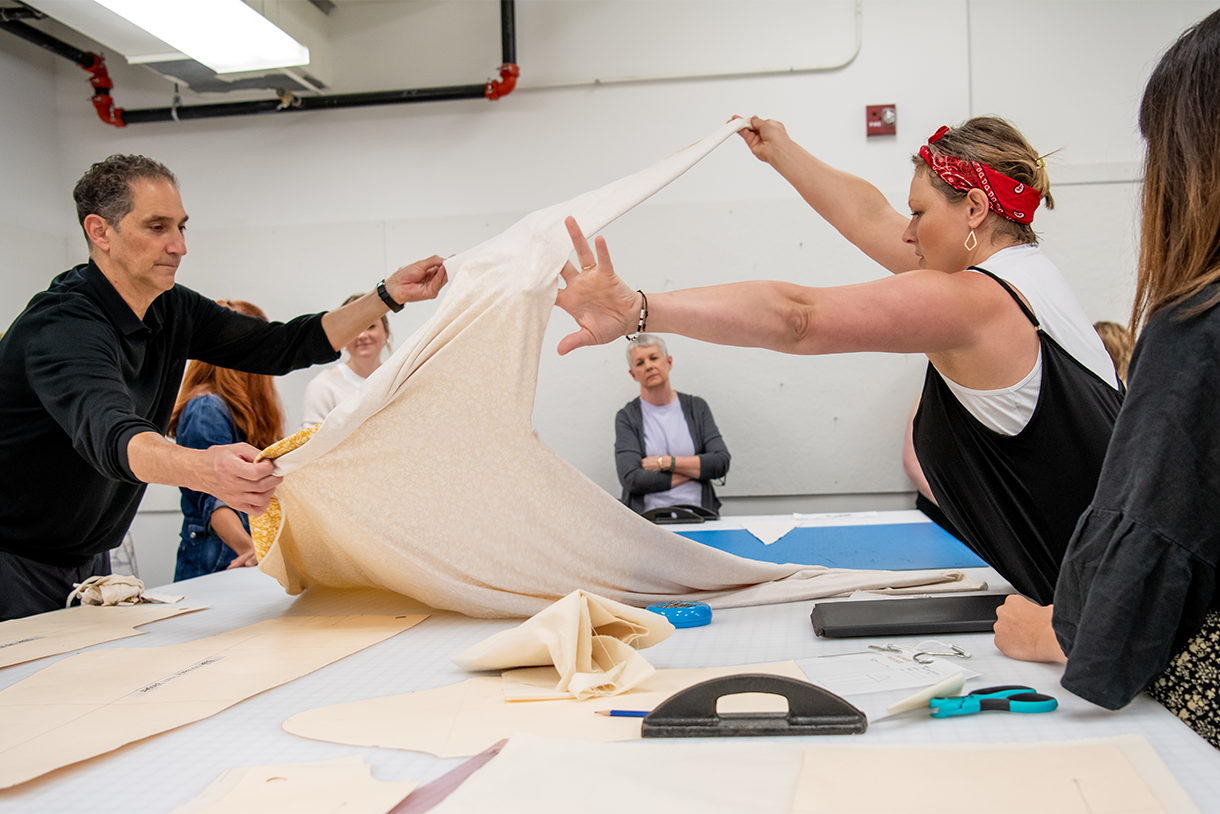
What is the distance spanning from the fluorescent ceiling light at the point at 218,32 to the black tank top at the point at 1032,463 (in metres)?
3.00

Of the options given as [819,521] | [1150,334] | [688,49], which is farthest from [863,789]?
[688,49]

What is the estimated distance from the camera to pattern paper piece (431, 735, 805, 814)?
0.61 meters

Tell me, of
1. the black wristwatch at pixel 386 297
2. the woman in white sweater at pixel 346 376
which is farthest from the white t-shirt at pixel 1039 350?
the woman in white sweater at pixel 346 376

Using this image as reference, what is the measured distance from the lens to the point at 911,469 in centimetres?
353

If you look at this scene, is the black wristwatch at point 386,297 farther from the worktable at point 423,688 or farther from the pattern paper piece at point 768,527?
the pattern paper piece at point 768,527

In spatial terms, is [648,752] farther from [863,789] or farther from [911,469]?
[911,469]

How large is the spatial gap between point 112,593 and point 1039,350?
1679mm

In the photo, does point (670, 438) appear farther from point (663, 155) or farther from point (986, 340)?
point (986, 340)

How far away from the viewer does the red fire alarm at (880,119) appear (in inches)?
144

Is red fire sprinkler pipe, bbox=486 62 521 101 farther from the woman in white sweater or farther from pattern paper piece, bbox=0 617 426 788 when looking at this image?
pattern paper piece, bbox=0 617 426 788

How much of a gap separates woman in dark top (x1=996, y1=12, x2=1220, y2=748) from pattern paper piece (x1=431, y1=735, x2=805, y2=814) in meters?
0.33

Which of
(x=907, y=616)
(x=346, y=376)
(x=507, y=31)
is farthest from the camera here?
(x=507, y=31)

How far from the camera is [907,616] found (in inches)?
42.9

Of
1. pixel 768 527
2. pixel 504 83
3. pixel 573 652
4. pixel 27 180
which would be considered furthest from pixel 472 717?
pixel 27 180
